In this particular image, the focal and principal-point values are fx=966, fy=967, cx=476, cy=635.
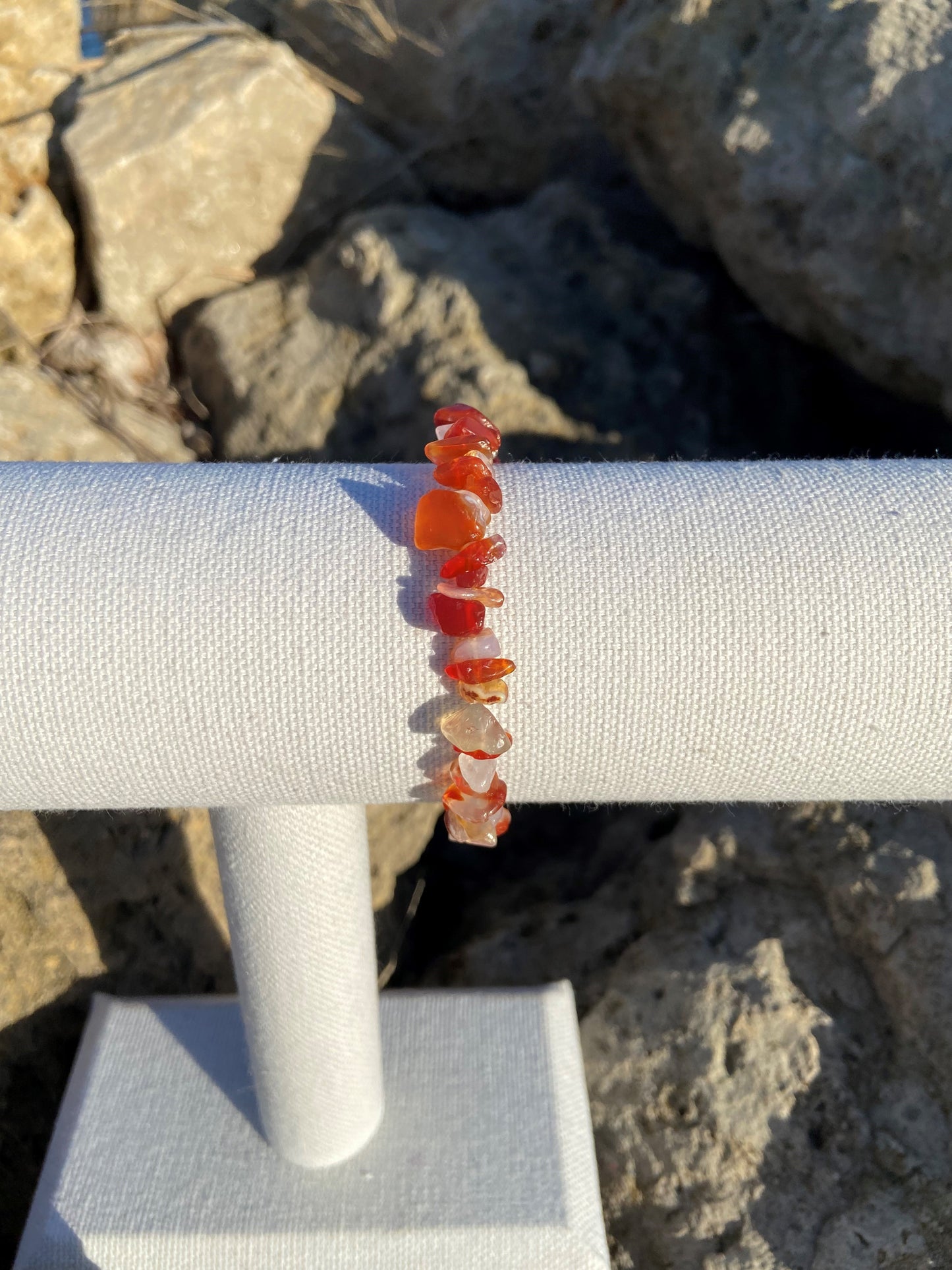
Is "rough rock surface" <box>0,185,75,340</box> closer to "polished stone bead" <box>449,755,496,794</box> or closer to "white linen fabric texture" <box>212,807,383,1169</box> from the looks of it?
"white linen fabric texture" <box>212,807,383,1169</box>

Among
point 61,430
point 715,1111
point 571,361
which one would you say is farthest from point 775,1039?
point 61,430

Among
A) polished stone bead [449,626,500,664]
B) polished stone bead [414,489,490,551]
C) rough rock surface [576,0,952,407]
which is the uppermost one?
rough rock surface [576,0,952,407]

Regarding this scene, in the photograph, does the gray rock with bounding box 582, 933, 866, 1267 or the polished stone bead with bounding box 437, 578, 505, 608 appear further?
the gray rock with bounding box 582, 933, 866, 1267

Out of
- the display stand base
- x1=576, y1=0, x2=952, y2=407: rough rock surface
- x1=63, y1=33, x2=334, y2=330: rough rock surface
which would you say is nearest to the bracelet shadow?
the display stand base

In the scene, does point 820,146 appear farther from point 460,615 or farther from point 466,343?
point 460,615

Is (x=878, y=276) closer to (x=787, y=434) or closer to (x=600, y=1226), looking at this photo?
(x=787, y=434)

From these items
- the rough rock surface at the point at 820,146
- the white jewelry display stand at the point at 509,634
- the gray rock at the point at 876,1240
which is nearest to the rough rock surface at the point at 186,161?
the rough rock surface at the point at 820,146

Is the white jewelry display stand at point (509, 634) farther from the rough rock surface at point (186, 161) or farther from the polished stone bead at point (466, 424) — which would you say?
the rough rock surface at point (186, 161)
